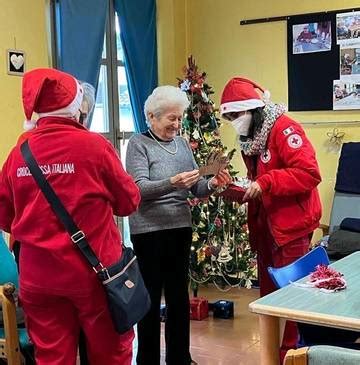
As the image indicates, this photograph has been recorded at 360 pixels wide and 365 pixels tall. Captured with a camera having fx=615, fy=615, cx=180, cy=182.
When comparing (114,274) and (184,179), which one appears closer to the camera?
(114,274)

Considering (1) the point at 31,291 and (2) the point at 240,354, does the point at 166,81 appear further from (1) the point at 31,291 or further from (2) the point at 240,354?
(1) the point at 31,291

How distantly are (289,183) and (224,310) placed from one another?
1691 millimetres

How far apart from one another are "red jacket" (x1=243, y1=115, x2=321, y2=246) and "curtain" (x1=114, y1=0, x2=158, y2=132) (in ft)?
7.44

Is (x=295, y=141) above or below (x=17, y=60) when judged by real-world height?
below

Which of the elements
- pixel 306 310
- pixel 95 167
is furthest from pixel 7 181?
pixel 306 310

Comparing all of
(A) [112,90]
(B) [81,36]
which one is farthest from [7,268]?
(A) [112,90]

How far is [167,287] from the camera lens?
2.85 metres

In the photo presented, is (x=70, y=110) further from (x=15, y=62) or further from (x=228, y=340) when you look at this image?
(x=228, y=340)

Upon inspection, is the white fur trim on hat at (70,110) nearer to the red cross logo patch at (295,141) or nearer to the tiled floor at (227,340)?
the red cross logo patch at (295,141)

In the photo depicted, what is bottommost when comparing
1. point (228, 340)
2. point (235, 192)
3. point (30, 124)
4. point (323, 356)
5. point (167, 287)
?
point (228, 340)

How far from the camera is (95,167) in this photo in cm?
193

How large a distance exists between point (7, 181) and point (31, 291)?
37 centimetres

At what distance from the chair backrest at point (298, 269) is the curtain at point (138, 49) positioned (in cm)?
277

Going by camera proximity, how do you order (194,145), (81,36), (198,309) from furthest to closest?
(81,36) < (194,145) < (198,309)
